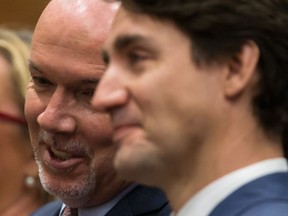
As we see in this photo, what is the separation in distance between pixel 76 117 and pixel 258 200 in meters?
0.57

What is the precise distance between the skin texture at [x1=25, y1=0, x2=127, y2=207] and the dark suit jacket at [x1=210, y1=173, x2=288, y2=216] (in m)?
0.49

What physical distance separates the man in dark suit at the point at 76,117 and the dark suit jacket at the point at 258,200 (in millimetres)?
467

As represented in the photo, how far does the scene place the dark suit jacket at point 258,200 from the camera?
108 centimetres

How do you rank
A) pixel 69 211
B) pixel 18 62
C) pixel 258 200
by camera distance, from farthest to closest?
pixel 18 62, pixel 69 211, pixel 258 200

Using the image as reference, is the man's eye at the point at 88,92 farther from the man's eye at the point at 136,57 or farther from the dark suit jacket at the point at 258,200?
the dark suit jacket at the point at 258,200

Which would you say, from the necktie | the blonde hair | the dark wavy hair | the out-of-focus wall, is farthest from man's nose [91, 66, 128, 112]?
the out-of-focus wall

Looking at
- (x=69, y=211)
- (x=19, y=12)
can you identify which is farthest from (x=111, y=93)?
(x=19, y=12)

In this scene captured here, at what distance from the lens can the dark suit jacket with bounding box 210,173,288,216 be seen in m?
1.08

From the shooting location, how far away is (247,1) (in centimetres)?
114

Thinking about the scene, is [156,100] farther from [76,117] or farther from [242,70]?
[76,117]

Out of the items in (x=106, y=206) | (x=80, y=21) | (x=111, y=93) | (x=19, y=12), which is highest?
(x=111, y=93)

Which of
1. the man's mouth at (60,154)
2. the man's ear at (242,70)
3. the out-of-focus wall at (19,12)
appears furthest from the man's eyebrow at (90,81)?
the out-of-focus wall at (19,12)

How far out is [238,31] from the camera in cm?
112

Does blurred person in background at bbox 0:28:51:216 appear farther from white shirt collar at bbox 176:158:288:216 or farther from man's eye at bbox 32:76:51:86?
white shirt collar at bbox 176:158:288:216
